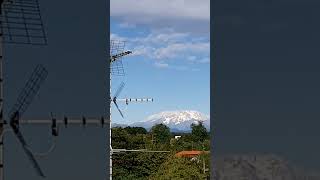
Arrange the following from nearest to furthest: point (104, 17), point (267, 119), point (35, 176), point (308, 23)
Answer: point (308, 23) → point (267, 119) → point (35, 176) → point (104, 17)

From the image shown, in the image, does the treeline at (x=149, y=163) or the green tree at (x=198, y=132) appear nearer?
the treeline at (x=149, y=163)

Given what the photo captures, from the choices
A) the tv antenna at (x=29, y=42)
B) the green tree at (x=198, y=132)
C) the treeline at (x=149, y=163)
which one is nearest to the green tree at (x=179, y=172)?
the treeline at (x=149, y=163)

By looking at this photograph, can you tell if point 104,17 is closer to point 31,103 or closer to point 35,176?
point 31,103

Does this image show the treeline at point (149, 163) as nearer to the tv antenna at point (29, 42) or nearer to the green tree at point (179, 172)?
the green tree at point (179, 172)

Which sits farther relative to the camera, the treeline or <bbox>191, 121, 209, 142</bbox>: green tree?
<bbox>191, 121, 209, 142</bbox>: green tree

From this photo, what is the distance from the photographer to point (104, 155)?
162 inches

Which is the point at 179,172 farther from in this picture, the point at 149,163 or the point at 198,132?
the point at 198,132

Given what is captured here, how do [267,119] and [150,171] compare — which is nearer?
[267,119]

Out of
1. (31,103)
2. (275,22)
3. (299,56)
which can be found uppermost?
(275,22)

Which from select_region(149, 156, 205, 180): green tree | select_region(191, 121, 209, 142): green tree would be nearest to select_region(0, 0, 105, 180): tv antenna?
select_region(149, 156, 205, 180): green tree

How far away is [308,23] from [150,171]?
1388 cm

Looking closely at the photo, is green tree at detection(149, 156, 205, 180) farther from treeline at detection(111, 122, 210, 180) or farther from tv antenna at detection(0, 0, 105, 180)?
tv antenna at detection(0, 0, 105, 180)

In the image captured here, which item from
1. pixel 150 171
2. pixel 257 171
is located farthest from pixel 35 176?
pixel 150 171

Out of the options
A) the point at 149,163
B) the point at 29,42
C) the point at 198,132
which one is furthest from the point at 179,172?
the point at 198,132
